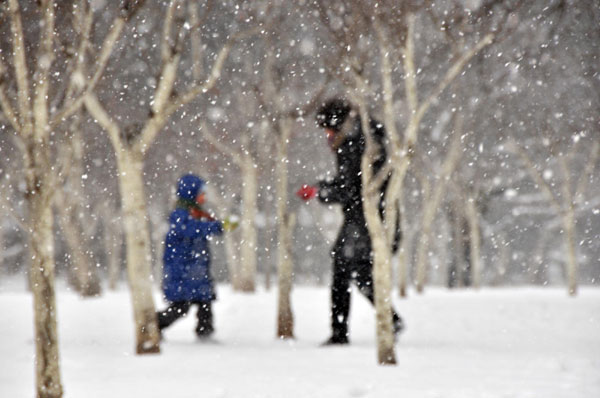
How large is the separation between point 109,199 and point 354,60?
554 inches

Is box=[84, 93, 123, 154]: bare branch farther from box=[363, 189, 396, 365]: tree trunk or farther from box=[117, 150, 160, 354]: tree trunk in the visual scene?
box=[363, 189, 396, 365]: tree trunk

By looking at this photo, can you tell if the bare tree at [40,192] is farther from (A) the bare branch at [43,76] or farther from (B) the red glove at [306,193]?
(B) the red glove at [306,193]

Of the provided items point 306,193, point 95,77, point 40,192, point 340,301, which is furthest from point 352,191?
point 40,192

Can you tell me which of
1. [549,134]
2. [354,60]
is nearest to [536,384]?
[354,60]

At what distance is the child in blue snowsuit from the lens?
6.07m

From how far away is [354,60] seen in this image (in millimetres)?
4918

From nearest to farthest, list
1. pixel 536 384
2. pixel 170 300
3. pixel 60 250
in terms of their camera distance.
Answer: pixel 536 384, pixel 170 300, pixel 60 250

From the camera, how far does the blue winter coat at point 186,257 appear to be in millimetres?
6066

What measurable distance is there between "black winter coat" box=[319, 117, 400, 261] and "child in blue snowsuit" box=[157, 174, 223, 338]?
125cm

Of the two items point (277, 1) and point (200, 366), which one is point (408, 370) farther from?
point (277, 1)

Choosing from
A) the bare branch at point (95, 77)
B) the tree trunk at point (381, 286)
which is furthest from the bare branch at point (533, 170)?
the bare branch at point (95, 77)

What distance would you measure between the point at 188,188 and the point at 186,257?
27.9 inches

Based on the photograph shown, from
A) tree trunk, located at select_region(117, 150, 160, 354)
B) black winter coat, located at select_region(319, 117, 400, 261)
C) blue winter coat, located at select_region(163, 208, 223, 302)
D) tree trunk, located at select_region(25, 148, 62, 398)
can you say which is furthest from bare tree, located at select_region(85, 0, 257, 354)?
tree trunk, located at select_region(25, 148, 62, 398)

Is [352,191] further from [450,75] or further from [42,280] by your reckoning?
[42,280]
